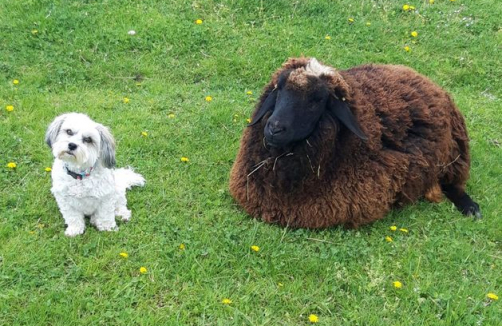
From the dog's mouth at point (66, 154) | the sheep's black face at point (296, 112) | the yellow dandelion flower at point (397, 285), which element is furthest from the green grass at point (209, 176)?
the sheep's black face at point (296, 112)

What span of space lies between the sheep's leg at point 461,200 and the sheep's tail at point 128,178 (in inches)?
135

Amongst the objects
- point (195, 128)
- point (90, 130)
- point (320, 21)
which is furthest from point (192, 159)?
point (320, 21)

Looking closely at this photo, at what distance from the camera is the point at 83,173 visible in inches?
175

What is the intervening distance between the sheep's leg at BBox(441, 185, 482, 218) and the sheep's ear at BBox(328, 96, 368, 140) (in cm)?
165

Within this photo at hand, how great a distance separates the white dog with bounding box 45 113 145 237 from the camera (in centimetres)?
423

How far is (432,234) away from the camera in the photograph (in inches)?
200

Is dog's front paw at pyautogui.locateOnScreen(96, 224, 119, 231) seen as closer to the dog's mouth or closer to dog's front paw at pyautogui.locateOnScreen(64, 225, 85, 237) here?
dog's front paw at pyautogui.locateOnScreen(64, 225, 85, 237)

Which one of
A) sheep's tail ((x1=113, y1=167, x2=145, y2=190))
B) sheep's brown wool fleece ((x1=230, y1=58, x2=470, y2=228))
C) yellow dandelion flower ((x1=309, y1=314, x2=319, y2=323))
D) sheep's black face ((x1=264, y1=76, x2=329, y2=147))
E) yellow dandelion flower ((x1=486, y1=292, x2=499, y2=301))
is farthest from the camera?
sheep's tail ((x1=113, y1=167, x2=145, y2=190))

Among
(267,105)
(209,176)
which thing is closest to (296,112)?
(267,105)

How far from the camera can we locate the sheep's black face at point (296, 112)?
4.53 meters

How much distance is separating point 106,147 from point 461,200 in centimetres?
383

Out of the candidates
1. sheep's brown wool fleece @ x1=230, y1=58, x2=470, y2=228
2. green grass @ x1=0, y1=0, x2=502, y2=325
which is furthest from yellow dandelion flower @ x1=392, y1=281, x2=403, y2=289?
sheep's brown wool fleece @ x1=230, y1=58, x2=470, y2=228

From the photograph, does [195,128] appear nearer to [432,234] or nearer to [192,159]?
[192,159]

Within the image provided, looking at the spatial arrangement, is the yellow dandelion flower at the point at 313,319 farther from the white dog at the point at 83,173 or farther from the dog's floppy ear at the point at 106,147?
the dog's floppy ear at the point at 106,147
